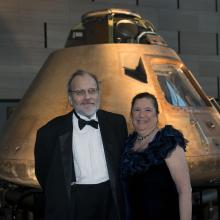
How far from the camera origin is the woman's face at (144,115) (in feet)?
6.51

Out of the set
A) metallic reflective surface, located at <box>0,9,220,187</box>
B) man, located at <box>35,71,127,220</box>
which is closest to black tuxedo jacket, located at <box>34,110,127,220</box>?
man, located at <box>35,71,127,220</box>

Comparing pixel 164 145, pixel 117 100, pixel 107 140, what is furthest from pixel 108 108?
pixel 164 145

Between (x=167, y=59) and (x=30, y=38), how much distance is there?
4.49 metres

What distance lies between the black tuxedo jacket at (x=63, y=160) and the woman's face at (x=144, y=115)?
153 mm

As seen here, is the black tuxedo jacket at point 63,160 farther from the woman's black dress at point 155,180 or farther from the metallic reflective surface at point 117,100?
the metallic reflective surface at point 117,100

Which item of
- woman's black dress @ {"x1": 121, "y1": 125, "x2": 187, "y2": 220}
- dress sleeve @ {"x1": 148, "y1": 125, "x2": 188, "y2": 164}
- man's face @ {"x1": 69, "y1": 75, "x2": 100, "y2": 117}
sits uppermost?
man's face @ {"x1": 69, "y1": 75, "x2": 100, "y2": 117}

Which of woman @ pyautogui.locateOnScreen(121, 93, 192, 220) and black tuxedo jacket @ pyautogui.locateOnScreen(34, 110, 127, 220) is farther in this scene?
Result: black tuxedo jacket @ pyautogui.locateOnScreen(34, 110, 127, 220)

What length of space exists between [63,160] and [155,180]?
0.39m

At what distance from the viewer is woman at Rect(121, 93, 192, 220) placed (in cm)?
188

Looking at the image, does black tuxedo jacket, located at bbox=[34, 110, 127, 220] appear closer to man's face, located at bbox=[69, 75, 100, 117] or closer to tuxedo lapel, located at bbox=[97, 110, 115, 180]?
tuxedo lapel, located at bbox=[97, 110, 115, 180]

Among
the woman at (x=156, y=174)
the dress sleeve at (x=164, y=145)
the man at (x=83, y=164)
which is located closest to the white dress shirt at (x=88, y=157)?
the man at (x=83, y=164)

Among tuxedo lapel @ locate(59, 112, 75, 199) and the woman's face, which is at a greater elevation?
the woman's face

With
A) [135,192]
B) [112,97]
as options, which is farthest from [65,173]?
[112,97]

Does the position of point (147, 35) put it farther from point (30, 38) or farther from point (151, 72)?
point (30, 38)
